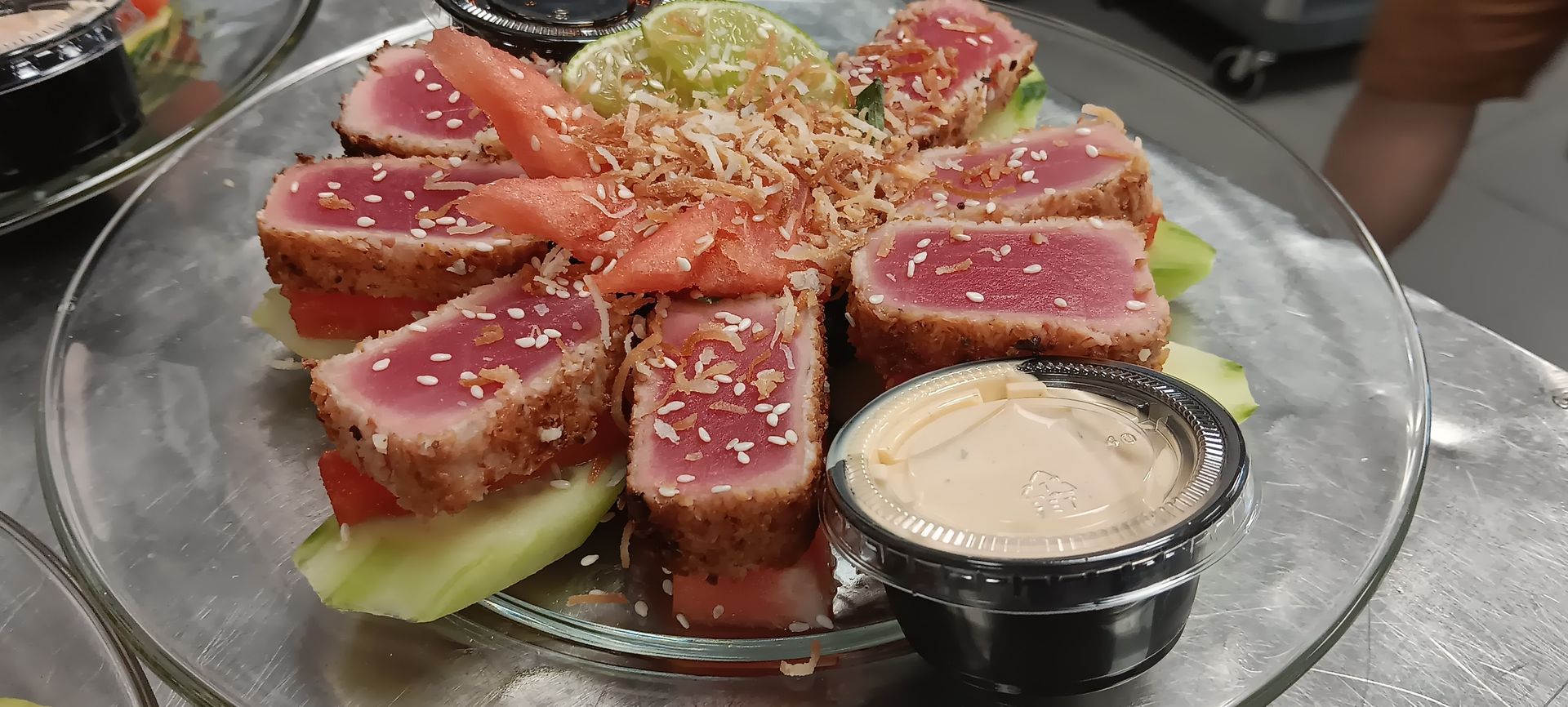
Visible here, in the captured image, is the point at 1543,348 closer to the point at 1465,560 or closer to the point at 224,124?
the point at 1465,560

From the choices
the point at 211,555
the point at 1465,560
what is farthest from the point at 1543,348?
the point at 211,555

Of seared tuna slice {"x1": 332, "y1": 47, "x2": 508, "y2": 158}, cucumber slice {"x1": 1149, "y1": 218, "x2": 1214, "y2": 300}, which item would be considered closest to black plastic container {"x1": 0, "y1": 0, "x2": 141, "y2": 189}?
seared tuna slice {"x1": 332, "y1": 47, "x2": 508, "y2": 158}

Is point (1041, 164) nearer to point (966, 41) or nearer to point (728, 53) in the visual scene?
point (966, 41)

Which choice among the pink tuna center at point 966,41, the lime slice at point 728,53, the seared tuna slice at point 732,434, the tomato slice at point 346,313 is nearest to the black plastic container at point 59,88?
the tomato slice at point 346,313

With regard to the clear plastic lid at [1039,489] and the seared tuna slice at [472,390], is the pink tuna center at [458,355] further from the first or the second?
the clear plastic lid at [1039,489]

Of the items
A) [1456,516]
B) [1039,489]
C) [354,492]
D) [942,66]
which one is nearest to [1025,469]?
[1039,489]

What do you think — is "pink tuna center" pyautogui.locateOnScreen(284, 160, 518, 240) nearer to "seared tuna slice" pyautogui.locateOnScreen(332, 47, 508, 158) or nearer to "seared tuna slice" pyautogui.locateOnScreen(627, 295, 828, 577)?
"seared tuna slice" pyautogui.locateOnScreen(332, 47, 508, 158)
